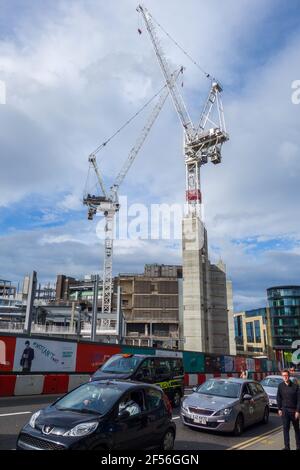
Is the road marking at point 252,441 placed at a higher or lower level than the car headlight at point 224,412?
lower

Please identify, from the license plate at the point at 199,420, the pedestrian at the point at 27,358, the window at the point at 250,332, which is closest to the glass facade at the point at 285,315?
the window at the point at 250,332

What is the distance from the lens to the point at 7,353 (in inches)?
743

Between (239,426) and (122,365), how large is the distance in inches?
179

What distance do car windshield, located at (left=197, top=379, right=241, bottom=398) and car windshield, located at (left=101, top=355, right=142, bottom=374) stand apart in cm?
250

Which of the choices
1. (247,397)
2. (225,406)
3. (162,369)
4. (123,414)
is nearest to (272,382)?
(162,369)

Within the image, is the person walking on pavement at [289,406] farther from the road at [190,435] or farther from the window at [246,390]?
the window at [246,390]

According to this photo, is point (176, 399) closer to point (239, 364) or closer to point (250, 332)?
point (239, 364)

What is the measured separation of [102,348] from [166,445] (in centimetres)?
1723

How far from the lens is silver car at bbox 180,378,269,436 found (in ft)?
34.5

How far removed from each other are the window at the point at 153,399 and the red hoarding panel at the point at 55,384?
1070 cm

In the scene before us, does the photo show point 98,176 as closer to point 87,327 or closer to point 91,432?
point 87,327

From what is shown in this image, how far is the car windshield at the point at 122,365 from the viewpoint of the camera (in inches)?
534

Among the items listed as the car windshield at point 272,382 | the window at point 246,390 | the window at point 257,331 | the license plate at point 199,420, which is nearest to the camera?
the license plate at point 199,420

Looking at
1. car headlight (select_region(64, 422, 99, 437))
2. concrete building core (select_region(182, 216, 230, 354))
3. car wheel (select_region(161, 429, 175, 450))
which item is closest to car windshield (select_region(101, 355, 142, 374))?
car wheel (select_region(161, 429, 175, 450))
